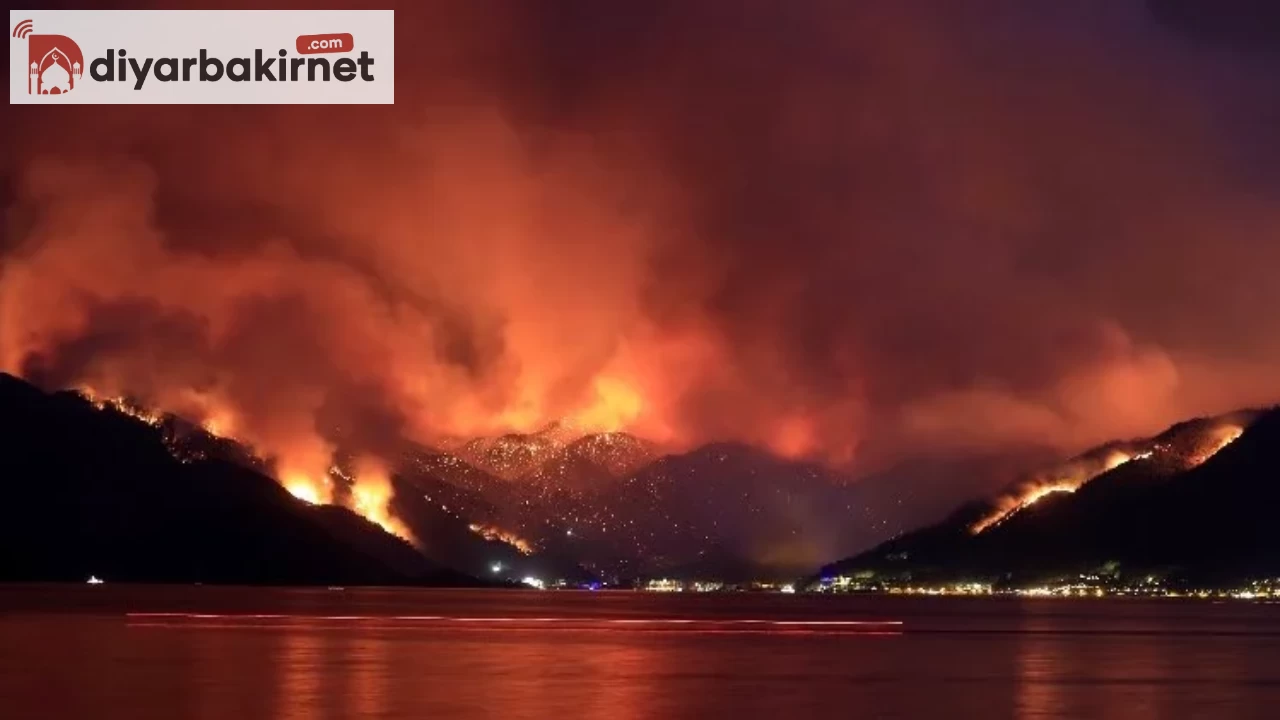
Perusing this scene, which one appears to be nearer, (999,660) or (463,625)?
(999,660)

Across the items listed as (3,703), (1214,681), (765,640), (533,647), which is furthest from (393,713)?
(765,640)

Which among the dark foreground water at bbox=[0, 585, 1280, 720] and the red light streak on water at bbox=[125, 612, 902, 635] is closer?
the dark foreground water at bbox=[0, 585, 1280, 720]

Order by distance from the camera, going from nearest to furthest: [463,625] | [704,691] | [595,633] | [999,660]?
[704,691], [999,660], [595,633], [463,625]

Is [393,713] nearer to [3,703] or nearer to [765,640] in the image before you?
[3,703]

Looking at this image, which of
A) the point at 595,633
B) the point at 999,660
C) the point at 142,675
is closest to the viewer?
the point at 142,675

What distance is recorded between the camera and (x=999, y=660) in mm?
70375

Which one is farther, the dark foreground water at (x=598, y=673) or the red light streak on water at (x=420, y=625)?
the red light streak on water at (x=420, y=625)

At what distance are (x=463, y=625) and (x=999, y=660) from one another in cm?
4528

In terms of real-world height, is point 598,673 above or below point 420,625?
below

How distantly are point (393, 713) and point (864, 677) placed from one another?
21.4 metres

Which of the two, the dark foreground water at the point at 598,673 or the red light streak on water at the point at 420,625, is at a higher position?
the red light streak on water at the point at 420,625

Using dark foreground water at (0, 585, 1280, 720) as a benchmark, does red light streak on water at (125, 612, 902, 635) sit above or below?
above

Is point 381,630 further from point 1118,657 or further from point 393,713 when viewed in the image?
point 393,713

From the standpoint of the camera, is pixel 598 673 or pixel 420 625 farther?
pixel 420 625
